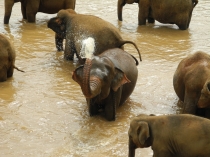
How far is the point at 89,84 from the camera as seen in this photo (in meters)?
4.54

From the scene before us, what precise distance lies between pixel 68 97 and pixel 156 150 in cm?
222

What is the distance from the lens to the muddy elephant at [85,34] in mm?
6834

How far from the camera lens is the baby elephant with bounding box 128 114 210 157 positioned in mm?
3848

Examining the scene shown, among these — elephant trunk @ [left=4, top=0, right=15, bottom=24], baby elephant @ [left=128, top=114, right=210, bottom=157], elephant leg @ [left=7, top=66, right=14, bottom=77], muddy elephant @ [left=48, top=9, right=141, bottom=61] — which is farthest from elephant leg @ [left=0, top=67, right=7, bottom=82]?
elephant trunk @ [left=4, top=0, right=15, bottom=24]

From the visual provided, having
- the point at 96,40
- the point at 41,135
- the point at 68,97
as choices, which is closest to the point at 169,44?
the point at 96,40

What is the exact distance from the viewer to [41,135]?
4898mm

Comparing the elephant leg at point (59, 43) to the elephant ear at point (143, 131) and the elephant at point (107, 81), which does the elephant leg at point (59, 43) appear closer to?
the elephant at point (107, 81)

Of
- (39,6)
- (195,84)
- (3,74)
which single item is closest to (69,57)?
(3,74)

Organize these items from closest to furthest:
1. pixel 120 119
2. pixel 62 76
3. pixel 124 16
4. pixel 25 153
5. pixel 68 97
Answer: pixel 25 153 → pixel 120 119 → pixel 68 97 → pixel 62 76 → pixel 124 16

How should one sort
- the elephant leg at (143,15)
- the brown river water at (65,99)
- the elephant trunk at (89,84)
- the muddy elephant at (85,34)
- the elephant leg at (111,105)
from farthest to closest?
1. the elephant leg at (143,15)
2. the muddy elephant at (85,34)
3. the elephant leg at (111,105)
4. the brown river water at (65,99)
5. the elephant trunk at (89,84)

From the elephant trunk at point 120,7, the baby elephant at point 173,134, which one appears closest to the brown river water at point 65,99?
the baby elephant at point 173,134

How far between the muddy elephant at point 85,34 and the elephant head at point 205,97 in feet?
6.30

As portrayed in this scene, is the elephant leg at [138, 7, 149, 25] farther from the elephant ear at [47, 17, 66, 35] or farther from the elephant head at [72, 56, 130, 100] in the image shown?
the elephant head at [72, 56, 130, 100]

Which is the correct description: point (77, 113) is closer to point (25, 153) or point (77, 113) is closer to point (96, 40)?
point (25, 153)
